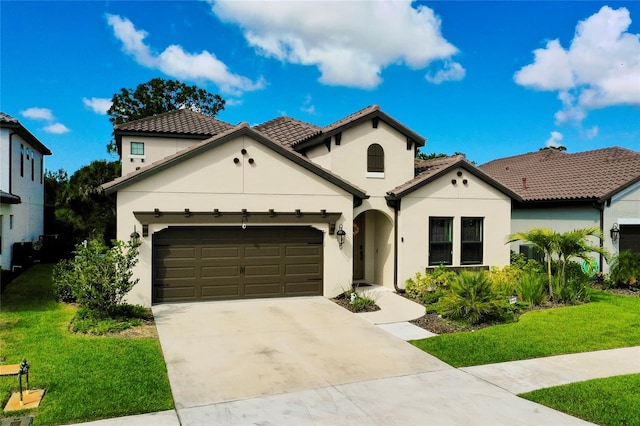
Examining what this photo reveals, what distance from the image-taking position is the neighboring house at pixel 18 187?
15.4m

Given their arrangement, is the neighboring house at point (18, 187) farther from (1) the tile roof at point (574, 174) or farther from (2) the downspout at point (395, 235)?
(1) the tile roof at point (574, 174)

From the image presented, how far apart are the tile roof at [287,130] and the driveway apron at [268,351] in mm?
7770

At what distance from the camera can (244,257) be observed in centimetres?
1359

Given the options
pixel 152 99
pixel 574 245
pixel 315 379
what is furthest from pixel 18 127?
pixel 152 99

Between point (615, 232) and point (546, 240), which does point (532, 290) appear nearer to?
point (546, 240)

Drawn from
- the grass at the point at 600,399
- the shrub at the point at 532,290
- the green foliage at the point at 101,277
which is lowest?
the grass at the point at 600,399

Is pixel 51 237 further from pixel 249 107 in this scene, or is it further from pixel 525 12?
pixel 525 12

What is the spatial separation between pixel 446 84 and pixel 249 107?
12.9 meters

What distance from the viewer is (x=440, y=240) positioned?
627 inches

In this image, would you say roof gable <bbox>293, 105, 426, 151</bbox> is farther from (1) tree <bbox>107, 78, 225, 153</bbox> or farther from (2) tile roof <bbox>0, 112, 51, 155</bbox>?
(1) tree <bbox>107, 78, 225, 153</bbox>

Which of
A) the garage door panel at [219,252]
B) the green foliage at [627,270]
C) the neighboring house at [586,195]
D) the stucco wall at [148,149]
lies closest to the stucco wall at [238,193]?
the garage door panel at [219,252]

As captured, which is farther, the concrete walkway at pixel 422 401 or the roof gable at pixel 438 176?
the roof gable at pixel 438 176

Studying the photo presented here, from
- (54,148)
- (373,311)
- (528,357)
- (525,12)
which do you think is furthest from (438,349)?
(54,148)

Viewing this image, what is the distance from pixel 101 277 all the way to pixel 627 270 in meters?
17.4
